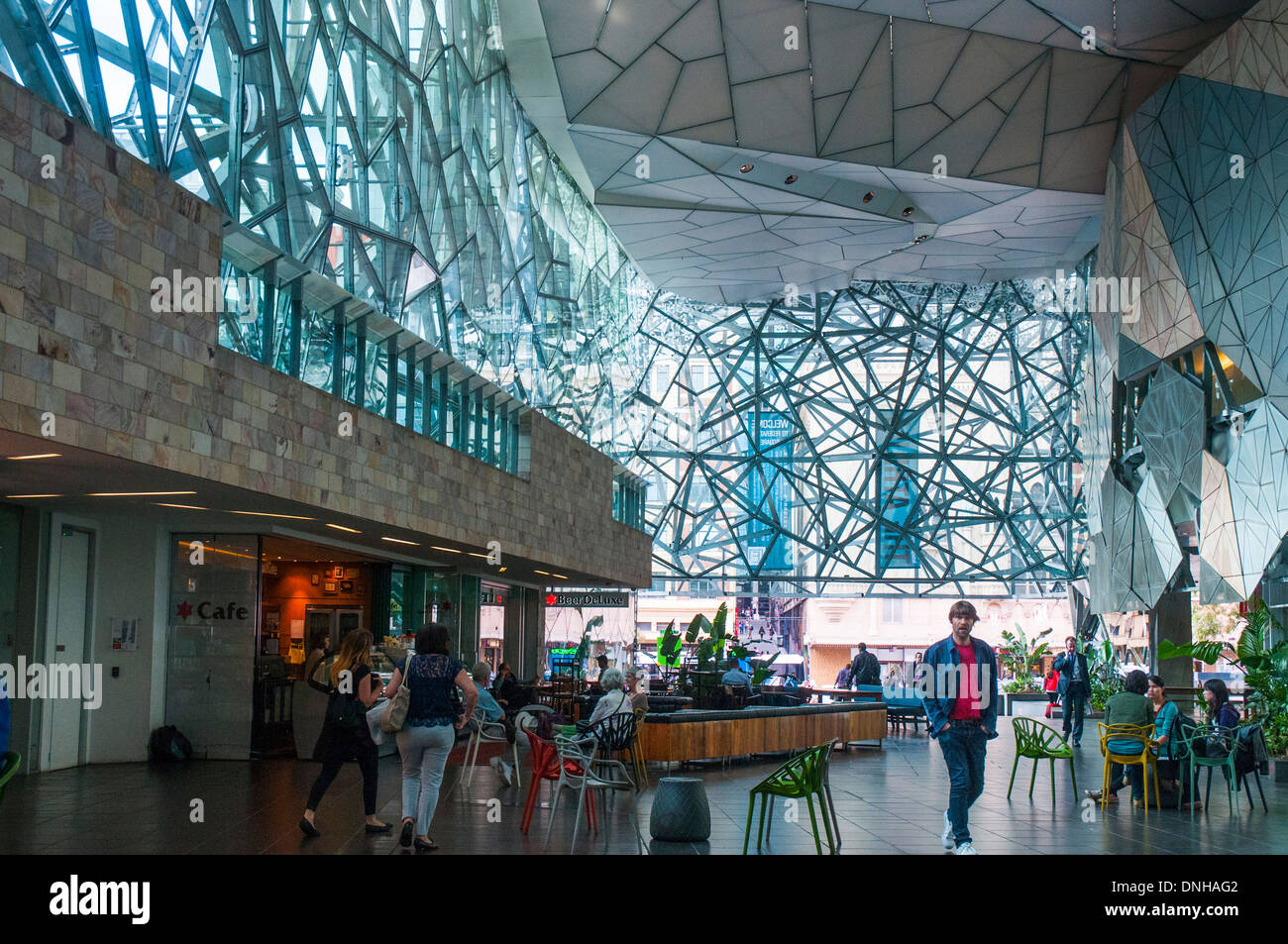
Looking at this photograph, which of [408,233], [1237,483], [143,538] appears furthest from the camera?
[1237,483]

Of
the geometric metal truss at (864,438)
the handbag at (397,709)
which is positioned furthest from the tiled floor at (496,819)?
the geometric metal truss at (864,438)

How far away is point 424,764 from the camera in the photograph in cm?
872

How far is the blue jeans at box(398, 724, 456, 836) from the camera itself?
8695mm

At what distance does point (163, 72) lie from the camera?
10.6 meters

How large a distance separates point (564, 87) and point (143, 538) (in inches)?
468

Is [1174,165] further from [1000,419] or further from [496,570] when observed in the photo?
[1000,419]

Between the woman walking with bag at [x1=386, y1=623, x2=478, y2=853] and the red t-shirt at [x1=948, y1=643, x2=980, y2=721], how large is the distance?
3.45m

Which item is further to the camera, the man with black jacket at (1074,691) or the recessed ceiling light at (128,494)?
the man with black jacket at (1074,691)

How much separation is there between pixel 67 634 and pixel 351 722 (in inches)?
240

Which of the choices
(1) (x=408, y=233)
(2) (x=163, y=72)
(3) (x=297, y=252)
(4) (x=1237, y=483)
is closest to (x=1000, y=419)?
(4) (x=1237, y=483)

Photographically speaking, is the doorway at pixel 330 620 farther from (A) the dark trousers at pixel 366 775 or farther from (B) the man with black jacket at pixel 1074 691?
(B) the man with black jacket at pixel 1074 691

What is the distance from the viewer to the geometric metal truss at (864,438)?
4188 centimetres

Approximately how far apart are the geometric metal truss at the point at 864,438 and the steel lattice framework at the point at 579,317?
8 cm

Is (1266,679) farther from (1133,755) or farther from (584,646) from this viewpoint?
(584,646)
